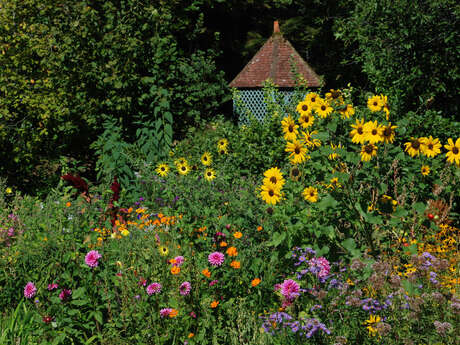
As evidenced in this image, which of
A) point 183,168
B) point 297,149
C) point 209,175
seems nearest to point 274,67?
point 183,168

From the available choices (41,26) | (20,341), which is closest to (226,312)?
(20,341)

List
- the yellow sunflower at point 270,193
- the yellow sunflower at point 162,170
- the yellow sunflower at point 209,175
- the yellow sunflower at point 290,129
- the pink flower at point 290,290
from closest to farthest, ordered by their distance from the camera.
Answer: the pink flower at point 290,290
the yellow sunflower at point 270,193
the yellow sunflower at point 290,129
the yellow sunflower at point 209,175
the yellow sunflower at point 162,170

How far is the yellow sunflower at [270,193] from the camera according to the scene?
3143 millimetres

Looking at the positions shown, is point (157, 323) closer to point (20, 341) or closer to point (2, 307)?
point (20, 341)

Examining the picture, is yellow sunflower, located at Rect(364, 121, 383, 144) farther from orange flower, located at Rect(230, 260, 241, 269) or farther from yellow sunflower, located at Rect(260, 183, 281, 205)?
orange flower, located at Rect(230, 260, 241, 269)

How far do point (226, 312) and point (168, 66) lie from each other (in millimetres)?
5398

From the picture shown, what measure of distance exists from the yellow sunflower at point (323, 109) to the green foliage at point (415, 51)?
3406 mm

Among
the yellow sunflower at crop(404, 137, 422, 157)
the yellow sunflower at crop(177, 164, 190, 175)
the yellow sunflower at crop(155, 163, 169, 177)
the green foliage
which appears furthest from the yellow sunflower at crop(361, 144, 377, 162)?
the green foliage

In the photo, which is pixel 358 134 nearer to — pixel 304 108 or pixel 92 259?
pixel 304 108

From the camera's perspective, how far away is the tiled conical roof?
12695 millimetres

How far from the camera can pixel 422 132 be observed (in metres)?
6.20

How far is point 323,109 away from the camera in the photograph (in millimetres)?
2971

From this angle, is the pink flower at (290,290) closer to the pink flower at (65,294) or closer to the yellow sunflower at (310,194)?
the yellow sunflower at (310,194)

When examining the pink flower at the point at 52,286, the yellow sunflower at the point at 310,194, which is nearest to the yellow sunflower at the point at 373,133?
the yellow sunflower at the point at 310,194
